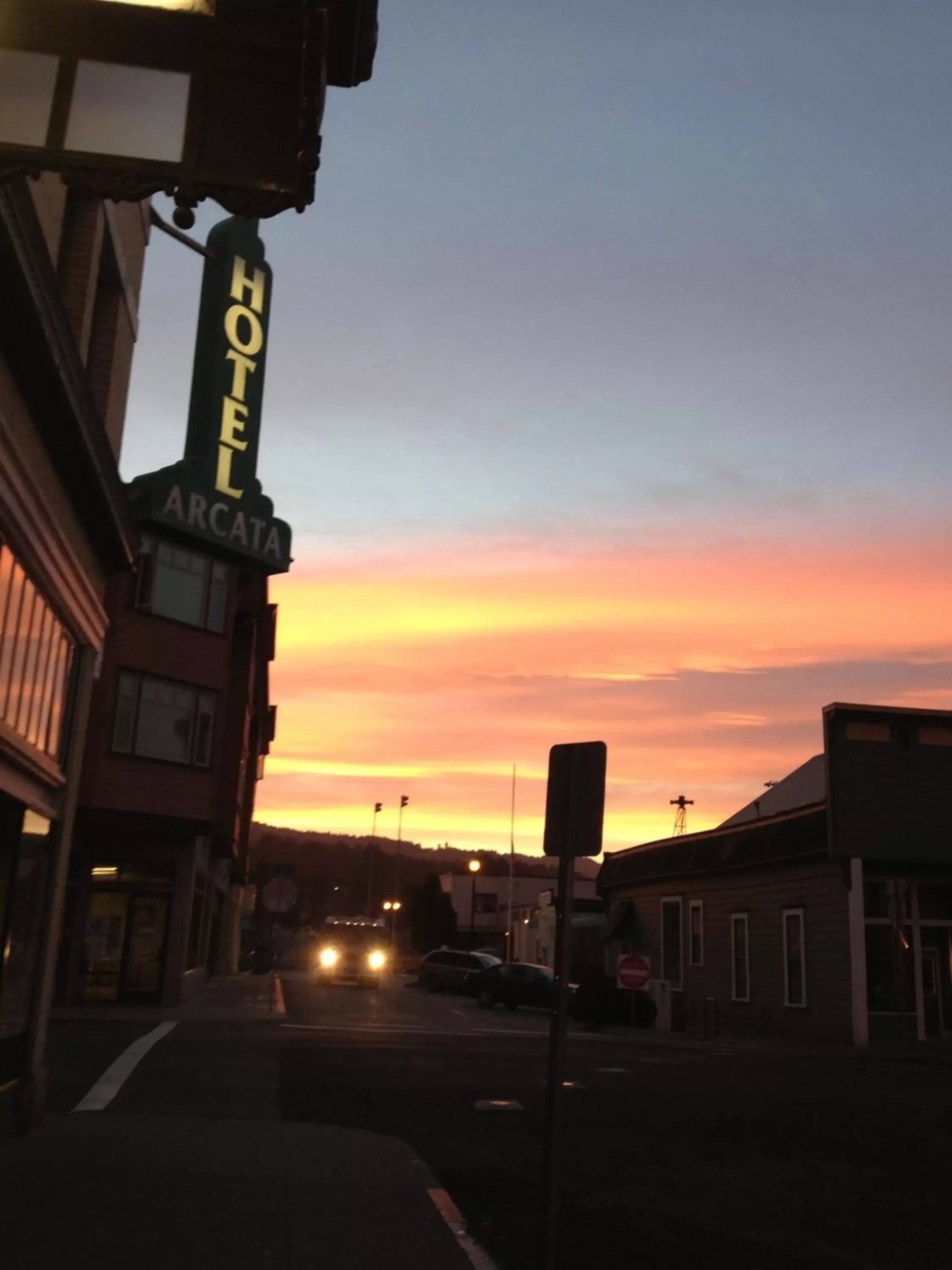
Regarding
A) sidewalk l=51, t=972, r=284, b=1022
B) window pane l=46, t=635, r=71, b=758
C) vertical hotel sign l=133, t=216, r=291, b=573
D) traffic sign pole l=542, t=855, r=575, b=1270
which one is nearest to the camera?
traffic sign pole l=542, t=855, r=575, b=1270

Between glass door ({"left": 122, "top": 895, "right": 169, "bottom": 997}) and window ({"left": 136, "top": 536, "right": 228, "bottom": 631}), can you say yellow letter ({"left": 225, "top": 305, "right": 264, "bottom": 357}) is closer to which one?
window ({"left": 136, "top": 536, "right": 228, "bottom": 631})

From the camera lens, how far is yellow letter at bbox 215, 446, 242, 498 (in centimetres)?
2881

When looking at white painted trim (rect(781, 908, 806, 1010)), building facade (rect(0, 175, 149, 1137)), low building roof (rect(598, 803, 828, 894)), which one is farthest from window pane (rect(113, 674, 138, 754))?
white painted trim (rect(781, 908, 806, 1010))

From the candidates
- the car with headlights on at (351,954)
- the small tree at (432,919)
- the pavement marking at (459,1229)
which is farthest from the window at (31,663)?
the small tree at (432,919)

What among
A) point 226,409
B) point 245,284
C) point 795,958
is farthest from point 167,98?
point 795,958

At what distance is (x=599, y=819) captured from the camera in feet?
22.4

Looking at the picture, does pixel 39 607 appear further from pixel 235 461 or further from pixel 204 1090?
pixel 235 461

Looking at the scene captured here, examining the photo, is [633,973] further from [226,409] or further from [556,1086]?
[556,1086]

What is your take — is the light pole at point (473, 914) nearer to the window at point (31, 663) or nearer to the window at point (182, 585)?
the window at point (182, 585)

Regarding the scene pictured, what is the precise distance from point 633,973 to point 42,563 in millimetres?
20850

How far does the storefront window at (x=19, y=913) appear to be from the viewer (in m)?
9.60

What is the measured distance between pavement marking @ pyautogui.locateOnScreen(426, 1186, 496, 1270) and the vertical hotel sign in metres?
21.3

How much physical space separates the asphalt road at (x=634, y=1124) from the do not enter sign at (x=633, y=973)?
323cm

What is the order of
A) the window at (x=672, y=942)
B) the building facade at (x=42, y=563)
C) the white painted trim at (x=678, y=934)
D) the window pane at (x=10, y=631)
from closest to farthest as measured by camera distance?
the building facade at (x=42, y=563), the window pane at (x=10, y=631), the white painted trim at (x=678, y=934), the window at (x=672, y=942)
